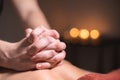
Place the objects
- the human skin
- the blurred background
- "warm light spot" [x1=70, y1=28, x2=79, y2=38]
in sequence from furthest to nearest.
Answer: "warm light spot" [x1=70, y1=28, x2=79, y2=38], the blurred background, the human skin

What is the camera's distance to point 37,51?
0.80 m

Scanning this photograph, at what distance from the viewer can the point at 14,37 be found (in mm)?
1937

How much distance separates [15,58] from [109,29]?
198 centimetres

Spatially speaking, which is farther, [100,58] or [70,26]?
[70,26]

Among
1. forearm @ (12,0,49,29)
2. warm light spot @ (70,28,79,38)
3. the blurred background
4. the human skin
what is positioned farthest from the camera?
warm light spot @ (70,28,79,38)

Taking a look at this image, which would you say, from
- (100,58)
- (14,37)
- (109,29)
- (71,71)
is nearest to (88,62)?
(100,58)

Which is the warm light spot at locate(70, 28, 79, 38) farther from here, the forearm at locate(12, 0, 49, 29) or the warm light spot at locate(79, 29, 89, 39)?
the forearm at locate(12, 0, 49, 29)

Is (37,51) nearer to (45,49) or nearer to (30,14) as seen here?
(45,49)

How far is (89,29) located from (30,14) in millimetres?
1743

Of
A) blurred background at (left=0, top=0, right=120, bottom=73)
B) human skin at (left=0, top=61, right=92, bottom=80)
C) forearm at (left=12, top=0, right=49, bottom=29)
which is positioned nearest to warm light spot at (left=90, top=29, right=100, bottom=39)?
blurred background at (left=0, top=0, right=120, bottom=73)

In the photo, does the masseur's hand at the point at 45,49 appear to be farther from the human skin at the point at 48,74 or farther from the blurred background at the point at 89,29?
the blurred background at the point at 89,29

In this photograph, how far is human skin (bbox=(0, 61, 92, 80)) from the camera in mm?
790

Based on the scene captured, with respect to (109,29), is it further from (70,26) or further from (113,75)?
(113,75)

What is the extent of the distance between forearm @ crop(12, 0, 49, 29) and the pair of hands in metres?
0.19
